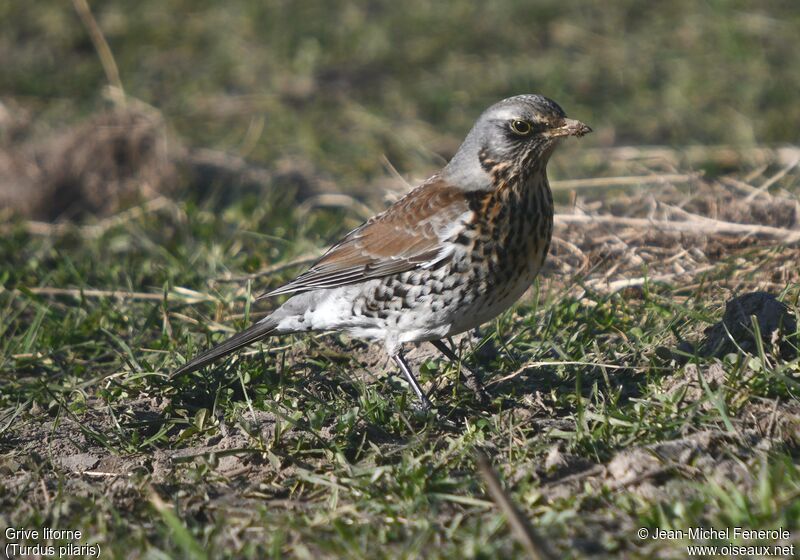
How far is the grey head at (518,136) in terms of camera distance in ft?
15.6

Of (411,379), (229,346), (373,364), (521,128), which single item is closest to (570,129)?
(521,128)

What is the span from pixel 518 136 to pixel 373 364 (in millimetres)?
1451

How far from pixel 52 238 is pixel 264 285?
185cm

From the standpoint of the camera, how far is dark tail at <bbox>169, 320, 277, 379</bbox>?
A: 190 inches

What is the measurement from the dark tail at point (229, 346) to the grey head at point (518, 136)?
123 centimetres

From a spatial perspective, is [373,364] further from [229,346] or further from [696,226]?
[696,226]

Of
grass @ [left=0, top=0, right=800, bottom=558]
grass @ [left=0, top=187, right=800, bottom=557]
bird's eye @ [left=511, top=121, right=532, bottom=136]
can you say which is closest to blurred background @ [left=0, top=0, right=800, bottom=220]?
grass @ [left=0, top=0, right=800, bottom=558]

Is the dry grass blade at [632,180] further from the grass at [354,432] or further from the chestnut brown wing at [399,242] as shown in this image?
the chestnut brown wing at [399,242]

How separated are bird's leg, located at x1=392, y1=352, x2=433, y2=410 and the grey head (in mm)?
920

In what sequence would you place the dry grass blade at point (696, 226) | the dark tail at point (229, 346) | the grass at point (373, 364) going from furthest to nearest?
1. the dry grass blade at point (696, 226)
2. the dark tail at point (229, 346)
3. the grass at point (373, 364)

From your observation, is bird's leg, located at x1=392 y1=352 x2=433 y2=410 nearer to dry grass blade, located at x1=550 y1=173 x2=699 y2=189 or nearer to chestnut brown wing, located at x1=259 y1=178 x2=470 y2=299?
chestnut brown wing, located at x1=259 y1=178 x2=470 y2=299

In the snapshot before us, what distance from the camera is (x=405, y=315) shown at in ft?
15.7

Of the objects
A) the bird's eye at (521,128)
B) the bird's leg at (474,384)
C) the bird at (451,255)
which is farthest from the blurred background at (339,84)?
the bird's leg at (474,384)

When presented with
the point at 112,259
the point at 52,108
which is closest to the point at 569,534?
the point at 112,259
